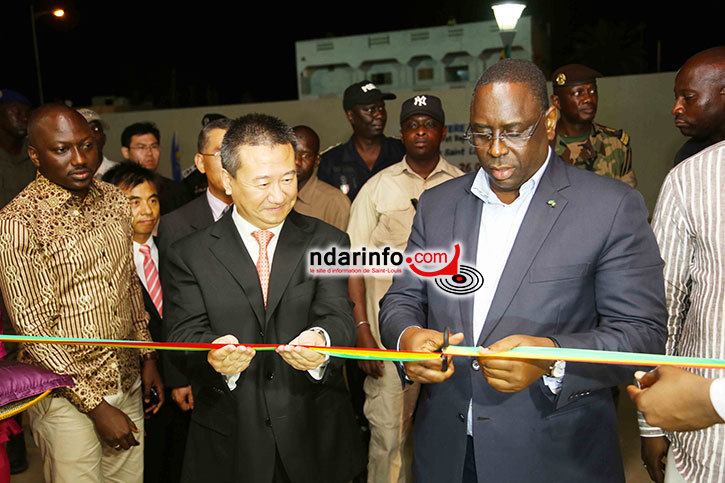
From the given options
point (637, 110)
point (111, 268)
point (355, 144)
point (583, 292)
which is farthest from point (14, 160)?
point (637, 110)

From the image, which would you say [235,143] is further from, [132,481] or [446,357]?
[132,481]

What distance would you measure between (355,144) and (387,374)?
2179 mm

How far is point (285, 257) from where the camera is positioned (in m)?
2.42

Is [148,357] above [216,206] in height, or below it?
below

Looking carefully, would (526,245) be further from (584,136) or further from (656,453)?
(584,136)

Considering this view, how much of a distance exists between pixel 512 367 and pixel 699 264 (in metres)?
0.78

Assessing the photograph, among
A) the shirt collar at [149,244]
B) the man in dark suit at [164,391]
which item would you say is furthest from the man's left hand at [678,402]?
the shirt collar at [149,244]

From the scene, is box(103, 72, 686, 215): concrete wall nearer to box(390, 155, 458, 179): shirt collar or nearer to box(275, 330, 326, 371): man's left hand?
box(390, 155, 458, 179): shirt collar

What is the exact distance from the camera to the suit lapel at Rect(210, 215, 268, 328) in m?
2.37

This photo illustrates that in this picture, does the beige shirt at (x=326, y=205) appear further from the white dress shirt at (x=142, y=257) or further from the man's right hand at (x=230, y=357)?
the man's right hand at (x=230, y=357)

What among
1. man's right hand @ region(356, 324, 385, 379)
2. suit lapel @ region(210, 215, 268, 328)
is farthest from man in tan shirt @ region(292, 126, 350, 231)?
suit lapel @ region(210, 215, 268, 328)

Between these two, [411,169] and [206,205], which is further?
[411,169]

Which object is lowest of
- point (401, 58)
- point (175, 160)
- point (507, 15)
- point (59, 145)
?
point (59, 145)

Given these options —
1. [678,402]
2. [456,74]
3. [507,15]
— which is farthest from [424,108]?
[456,74]
